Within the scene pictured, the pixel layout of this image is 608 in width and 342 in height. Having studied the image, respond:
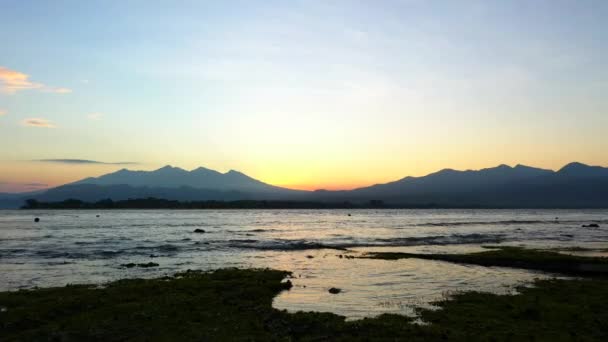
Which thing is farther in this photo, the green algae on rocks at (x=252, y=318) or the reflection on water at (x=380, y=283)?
the reflection on water at (x=380, y=283)

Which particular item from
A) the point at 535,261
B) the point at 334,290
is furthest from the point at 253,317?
the point at 535,261

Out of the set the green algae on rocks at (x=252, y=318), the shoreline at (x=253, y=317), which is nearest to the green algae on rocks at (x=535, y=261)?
the shoreline at (x=253, y=317)

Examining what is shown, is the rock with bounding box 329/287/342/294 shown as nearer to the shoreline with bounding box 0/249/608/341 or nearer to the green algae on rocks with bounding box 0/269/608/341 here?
the shoreline with bounding box 0/249/608/341

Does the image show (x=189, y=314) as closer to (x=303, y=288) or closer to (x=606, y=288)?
(x=303, y=288)

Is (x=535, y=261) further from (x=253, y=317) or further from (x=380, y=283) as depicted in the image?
(x=253, y=317)

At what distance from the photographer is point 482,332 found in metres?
18.3

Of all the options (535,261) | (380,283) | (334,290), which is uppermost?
(535,261)

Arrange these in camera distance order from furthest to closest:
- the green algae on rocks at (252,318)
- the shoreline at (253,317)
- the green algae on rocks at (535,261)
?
the green algae on rocks at (535,261) → the shoreline at (253,317) → the green algae on rocks at (252,318)

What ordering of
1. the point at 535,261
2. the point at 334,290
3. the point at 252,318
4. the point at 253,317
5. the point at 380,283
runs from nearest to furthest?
the point at 252,318
the point at 253,317
the point at 334,290
the point at 380,283
the point at 535,261

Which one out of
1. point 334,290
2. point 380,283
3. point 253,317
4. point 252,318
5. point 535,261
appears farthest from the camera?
point 535,261

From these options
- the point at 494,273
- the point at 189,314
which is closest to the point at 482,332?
the point at 189,314

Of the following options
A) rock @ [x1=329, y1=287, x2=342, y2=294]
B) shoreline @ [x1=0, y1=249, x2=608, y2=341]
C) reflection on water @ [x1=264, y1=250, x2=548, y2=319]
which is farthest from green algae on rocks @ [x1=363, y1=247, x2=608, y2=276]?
rock @ [x1=329, y1=287, x2=342, y2=294]

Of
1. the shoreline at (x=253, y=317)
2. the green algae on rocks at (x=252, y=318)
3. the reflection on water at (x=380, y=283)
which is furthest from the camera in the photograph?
the reflection on water at (x=380, y=283)

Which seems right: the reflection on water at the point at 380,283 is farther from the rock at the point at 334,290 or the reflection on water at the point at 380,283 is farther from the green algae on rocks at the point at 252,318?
the green algae on rocks at the point at 252,318
